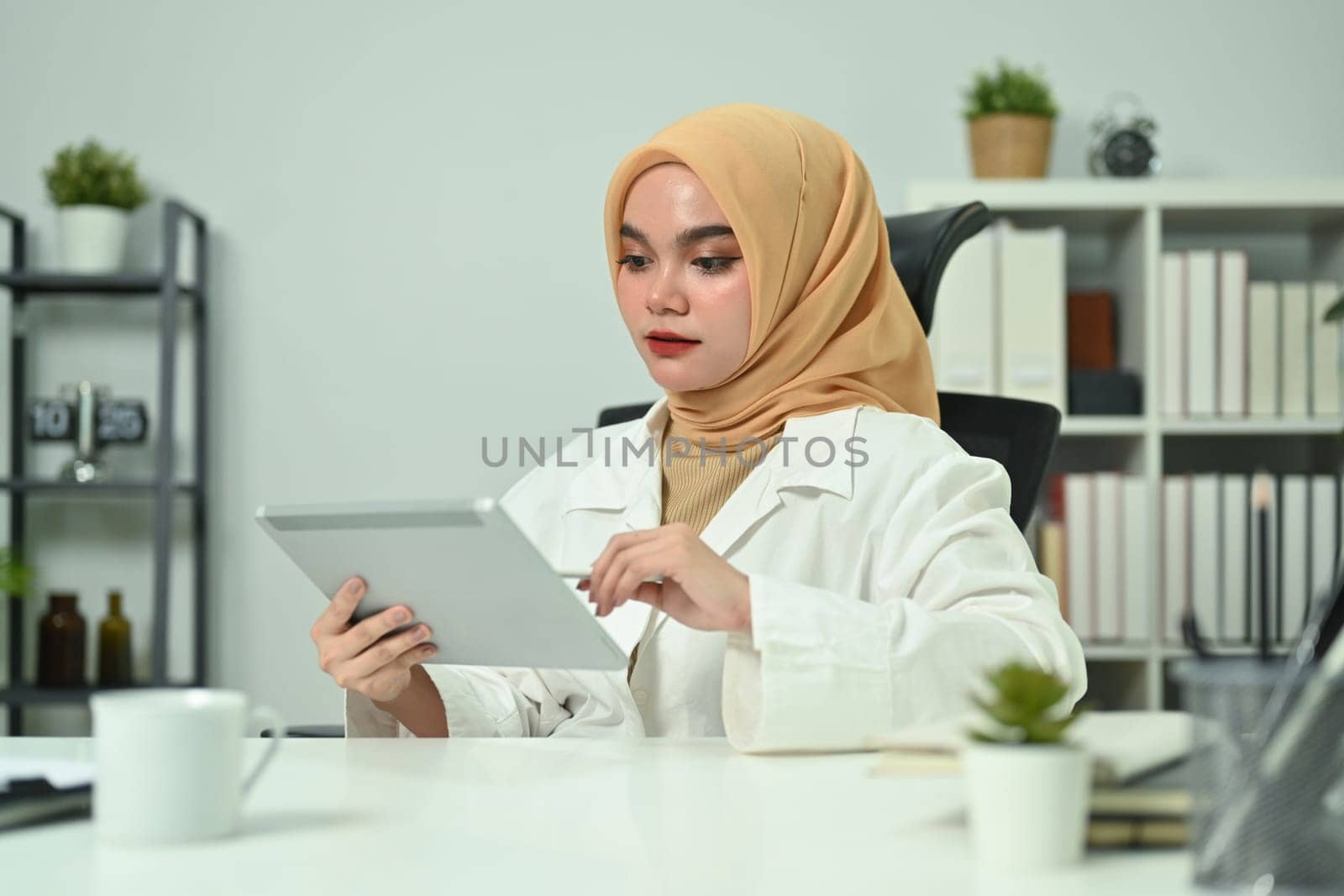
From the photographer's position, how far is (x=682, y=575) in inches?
40.6

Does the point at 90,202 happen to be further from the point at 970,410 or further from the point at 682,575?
the point at 682,575

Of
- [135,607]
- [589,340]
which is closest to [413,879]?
[589,340]

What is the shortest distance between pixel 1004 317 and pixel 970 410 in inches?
40.2

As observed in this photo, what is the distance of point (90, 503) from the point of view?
2.95 metres

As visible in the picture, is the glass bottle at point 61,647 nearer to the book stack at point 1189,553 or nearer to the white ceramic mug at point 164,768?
the book stack at point 1189,553

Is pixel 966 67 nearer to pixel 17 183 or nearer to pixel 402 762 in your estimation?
pixel 17 183

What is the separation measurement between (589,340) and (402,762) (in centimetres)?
204

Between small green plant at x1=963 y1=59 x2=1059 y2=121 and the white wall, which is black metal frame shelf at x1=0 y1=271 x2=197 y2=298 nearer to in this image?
the white wall

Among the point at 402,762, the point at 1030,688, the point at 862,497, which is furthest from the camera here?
the point at 862,497

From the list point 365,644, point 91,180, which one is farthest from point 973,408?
point 91,180

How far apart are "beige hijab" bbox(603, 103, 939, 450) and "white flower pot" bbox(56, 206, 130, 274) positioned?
1617mm

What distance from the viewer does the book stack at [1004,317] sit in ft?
8.47

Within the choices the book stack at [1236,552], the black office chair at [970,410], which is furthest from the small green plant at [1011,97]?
the black office chair at [970,410]

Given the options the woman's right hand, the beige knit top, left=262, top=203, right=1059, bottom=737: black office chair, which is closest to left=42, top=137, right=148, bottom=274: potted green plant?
left=262, top=203, right=1059, bottom=737: black office chair
